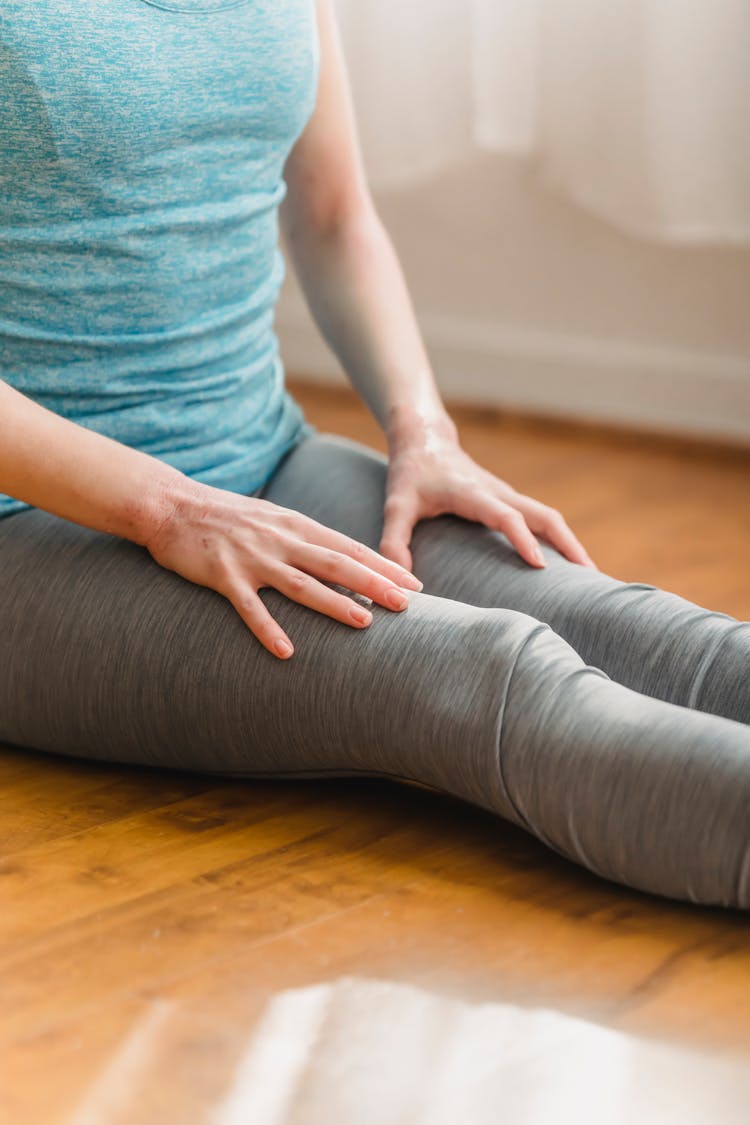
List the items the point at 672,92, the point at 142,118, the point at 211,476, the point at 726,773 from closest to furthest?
the point at 726,773 < the point at 142,118 < the point at 211,476 < the point at 672,92

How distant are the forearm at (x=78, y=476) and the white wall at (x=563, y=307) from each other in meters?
1.35

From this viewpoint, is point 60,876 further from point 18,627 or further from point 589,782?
point 589,782

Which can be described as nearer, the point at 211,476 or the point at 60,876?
the point at 60,876

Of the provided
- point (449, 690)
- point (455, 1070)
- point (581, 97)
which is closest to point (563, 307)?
point (581, 97)

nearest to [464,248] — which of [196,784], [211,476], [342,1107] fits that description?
[211,476]

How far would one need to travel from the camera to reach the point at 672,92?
2.00 metres

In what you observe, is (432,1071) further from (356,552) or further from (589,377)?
(589,377)

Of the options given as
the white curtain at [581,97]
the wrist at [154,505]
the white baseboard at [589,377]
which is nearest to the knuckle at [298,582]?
the wrist at [154,505]

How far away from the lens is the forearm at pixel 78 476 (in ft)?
3.45

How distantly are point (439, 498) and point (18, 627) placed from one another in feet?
1.14

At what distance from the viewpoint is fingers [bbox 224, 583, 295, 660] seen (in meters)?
0.98

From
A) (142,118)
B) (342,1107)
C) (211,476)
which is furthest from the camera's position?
(211,476)

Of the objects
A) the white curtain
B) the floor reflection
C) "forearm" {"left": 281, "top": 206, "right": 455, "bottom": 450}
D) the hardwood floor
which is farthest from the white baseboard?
the floor reflection

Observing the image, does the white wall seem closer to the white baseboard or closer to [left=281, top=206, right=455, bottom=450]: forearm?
the white baseboard
